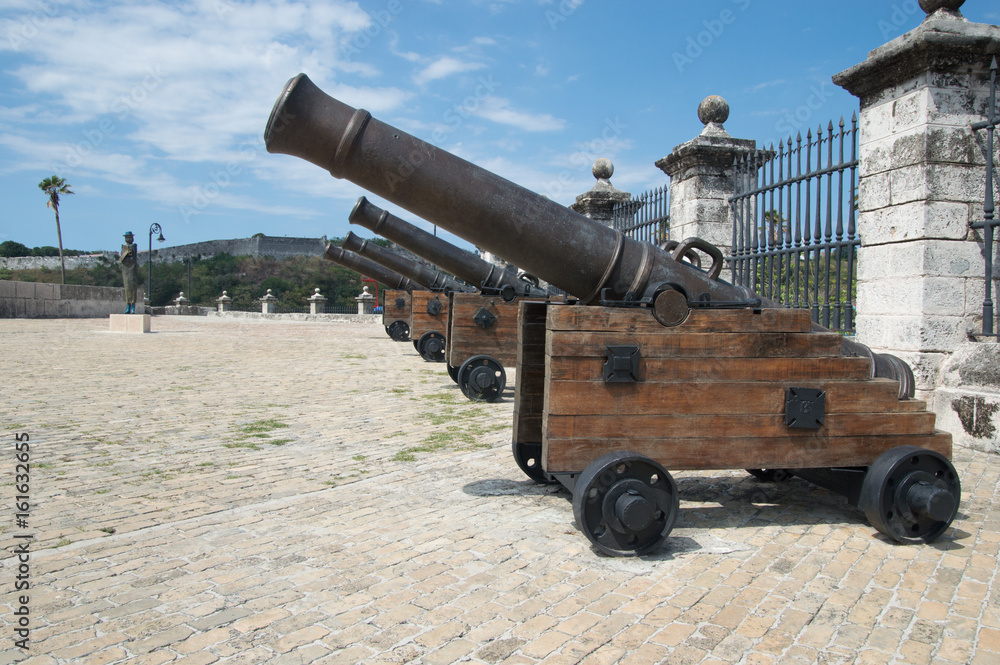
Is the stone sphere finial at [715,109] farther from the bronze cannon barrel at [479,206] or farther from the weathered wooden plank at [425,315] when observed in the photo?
the bronze cannon barrel at [479,206]

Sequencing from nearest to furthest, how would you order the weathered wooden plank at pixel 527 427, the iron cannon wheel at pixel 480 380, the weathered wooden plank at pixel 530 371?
the weathered wooden plank at pixel 530 371 → the weathered wooden plank at pixel 527 427 → the iron cannon wheel at pixel 480 380

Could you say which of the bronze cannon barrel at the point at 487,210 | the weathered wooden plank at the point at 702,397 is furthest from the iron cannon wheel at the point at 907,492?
the bronze cannon barrel at the point at 487,210

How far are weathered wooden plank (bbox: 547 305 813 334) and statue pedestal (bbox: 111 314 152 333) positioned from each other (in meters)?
19.4

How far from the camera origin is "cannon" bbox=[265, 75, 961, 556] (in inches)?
123

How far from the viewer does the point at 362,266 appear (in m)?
15.1

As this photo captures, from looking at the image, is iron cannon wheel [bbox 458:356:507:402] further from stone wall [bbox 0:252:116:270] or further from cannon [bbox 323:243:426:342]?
stone wall [bbox 0:252:116:270]

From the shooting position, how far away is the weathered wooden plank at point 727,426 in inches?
127

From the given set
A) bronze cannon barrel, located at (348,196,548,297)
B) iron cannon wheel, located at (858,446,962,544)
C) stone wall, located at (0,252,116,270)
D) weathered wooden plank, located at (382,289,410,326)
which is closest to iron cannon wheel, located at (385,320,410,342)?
weathered wooden plank, located at (382,289,410,326)

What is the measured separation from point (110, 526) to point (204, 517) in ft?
1.42

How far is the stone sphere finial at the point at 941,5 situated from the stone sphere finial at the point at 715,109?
11.0 ft

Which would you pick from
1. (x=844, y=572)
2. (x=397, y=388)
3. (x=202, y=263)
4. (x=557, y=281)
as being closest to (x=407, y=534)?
(x=557, y=281)

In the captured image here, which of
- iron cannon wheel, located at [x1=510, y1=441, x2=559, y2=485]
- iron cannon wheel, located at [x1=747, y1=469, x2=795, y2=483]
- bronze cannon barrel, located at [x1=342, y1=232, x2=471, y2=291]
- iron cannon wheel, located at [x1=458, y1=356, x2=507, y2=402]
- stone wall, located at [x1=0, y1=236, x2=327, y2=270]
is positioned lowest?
iron cannon wheel, located at [x1=747, y1=469, x2=795, y2=483]

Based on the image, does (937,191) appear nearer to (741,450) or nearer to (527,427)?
(741,450)

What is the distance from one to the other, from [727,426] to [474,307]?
542 centimetres
